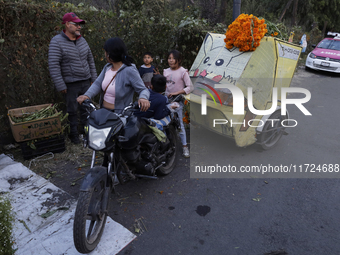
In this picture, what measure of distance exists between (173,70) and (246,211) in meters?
2.70

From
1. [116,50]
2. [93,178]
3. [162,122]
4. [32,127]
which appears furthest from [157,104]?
[32,127]

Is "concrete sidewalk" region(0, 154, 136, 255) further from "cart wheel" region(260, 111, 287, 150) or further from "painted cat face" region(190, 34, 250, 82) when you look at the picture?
"cart wheel" region(260, 111, 287, 150)

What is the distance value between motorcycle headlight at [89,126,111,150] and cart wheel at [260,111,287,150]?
10.8 ft

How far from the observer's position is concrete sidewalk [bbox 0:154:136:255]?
2.91 meters

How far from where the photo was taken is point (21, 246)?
9.58ft

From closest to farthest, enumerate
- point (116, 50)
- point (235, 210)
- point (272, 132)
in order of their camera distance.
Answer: point (116, 50) → point (235, 210) → point (272, 132)

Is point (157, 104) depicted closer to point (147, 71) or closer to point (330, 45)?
point (147, 71)

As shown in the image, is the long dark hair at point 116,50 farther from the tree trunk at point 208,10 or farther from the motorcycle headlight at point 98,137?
the tree trunk at point 208,10

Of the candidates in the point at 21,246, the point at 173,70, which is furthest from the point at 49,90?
the point at 21,246

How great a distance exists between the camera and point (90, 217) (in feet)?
8.93

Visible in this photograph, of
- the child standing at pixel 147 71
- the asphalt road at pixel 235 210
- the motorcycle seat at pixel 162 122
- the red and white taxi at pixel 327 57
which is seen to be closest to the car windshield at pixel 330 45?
the red and white taxi at pixel 327 57

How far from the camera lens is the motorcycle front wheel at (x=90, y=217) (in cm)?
251

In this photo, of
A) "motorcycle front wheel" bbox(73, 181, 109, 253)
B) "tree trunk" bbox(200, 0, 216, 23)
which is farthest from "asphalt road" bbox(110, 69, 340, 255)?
"tree trunk" bbox(200, 0, 216, 23)

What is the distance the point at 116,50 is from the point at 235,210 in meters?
2.54
